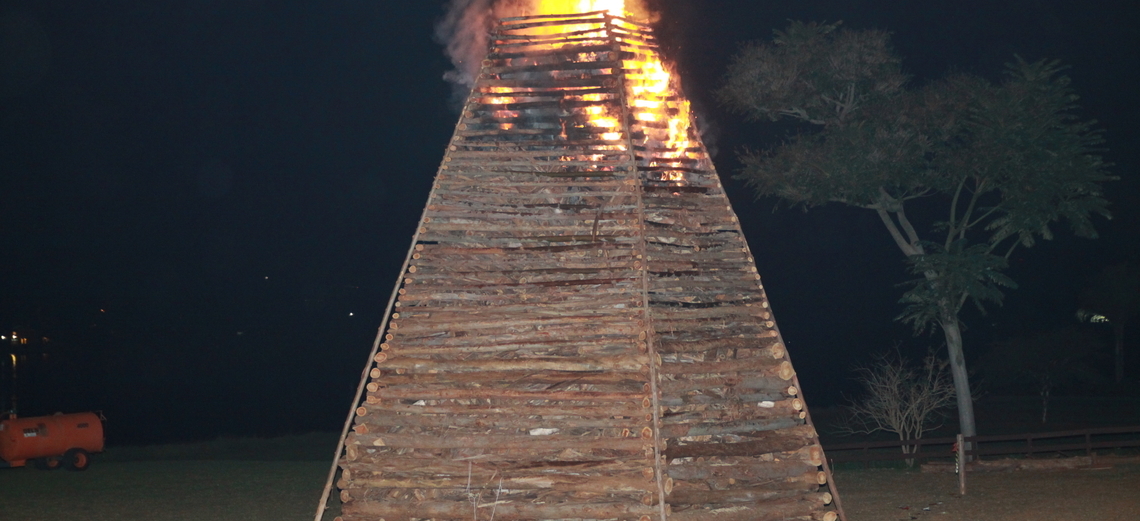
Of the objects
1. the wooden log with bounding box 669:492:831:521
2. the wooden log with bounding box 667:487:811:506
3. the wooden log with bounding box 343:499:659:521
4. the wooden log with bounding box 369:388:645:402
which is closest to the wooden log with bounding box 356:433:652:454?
the wooden log with bounding box 369:388:645:402

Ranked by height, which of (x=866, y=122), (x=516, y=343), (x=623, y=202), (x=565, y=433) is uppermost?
(x=866, y=122)

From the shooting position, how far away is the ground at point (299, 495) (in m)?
20.2

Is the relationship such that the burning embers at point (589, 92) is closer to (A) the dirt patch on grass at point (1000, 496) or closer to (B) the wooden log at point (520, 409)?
(B) the wooden log at point (520, 409)

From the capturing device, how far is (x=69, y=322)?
280ft

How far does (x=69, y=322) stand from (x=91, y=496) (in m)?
69.5

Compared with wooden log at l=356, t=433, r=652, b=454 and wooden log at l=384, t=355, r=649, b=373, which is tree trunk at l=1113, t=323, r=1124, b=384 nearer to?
wooden log at l=384, t=355, r=649, b=373

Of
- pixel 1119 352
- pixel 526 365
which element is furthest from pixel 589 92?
pixel 1119 352

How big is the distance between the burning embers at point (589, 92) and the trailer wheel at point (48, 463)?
1957 centimetres

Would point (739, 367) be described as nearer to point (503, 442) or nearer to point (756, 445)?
point (756, 445)

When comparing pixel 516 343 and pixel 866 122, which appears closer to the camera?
pixel 516 343

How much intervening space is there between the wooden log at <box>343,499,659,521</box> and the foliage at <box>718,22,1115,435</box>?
1948 cm

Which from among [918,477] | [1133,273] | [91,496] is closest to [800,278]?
[1133,273]

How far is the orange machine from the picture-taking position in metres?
28.4

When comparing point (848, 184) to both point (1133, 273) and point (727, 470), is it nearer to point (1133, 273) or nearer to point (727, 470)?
point (727, 470)
